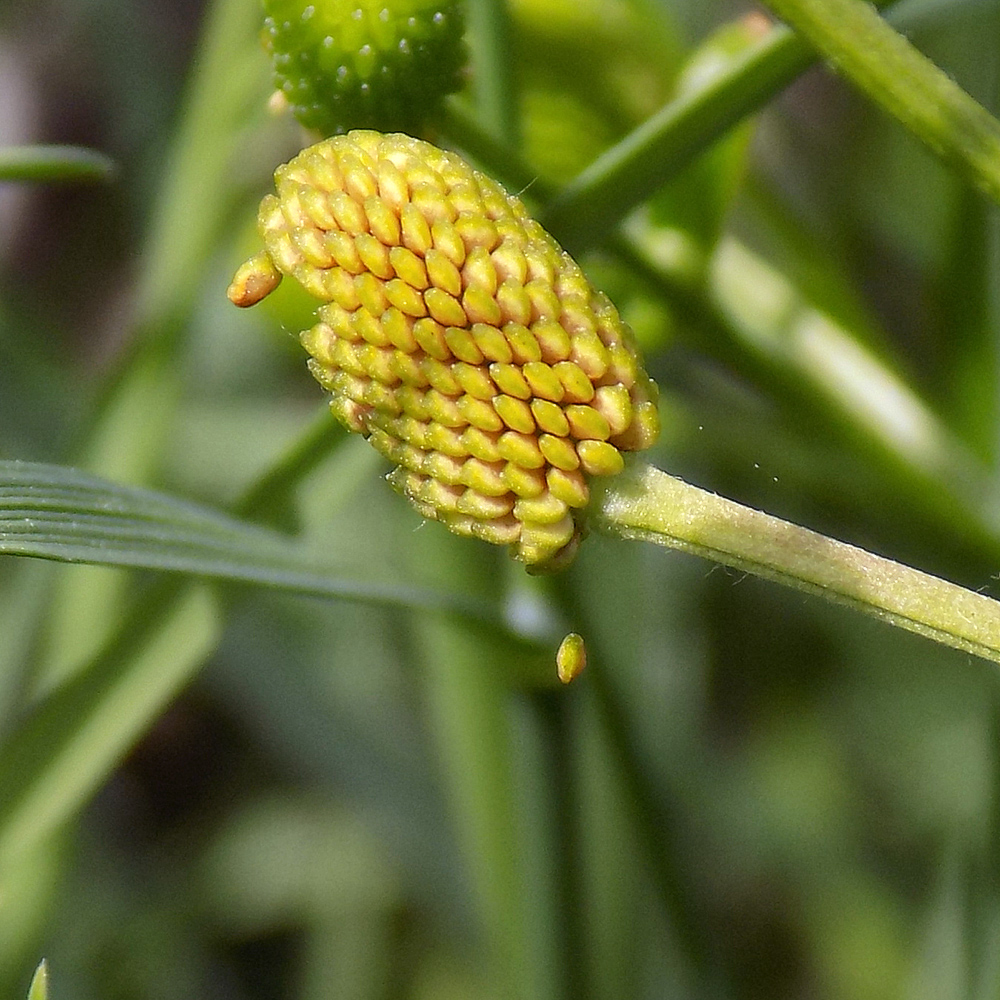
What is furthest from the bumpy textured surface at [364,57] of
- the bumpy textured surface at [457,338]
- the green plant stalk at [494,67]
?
the green plant stalk at [494,67]

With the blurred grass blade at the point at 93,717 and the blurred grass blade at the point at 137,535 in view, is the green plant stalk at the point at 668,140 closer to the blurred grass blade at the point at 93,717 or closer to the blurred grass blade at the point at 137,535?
the blurred grass blade at the point at 137,535

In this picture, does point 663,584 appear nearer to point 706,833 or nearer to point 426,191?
point 706,833

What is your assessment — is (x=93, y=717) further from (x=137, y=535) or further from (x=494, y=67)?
→ (x=494, y=67)

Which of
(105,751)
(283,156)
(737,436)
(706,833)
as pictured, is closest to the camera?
(105,751)

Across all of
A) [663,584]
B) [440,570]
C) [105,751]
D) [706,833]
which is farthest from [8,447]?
[706,833]

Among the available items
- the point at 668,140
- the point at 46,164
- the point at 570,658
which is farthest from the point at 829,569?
the point at 46,164
